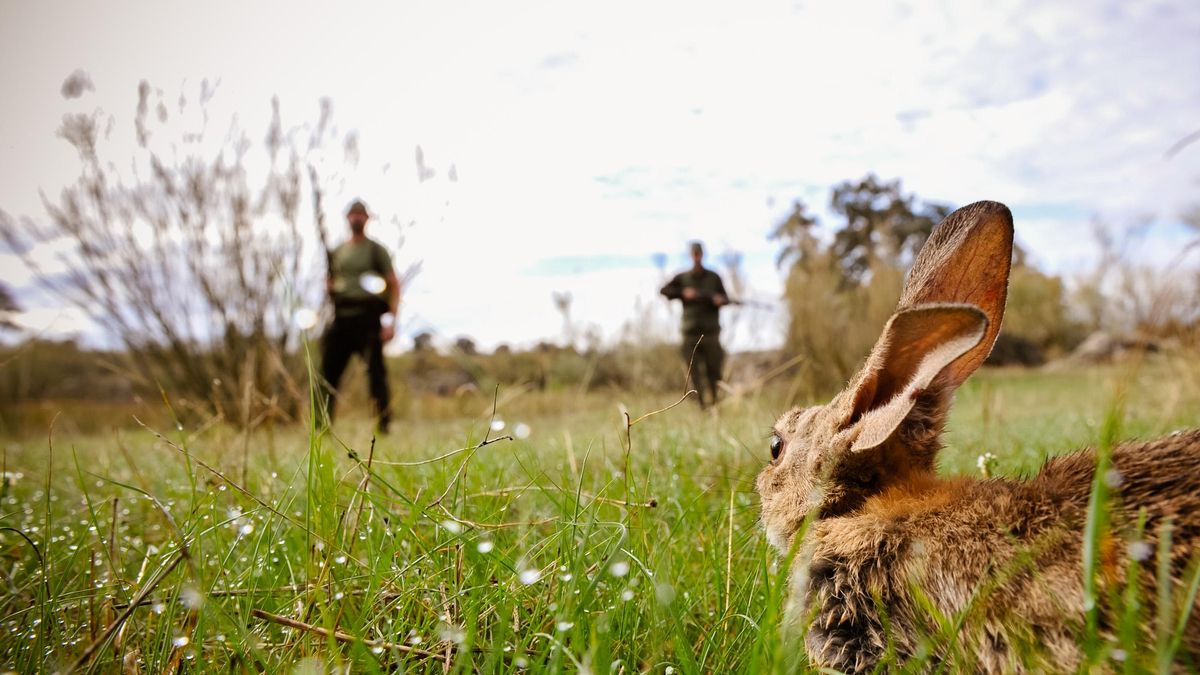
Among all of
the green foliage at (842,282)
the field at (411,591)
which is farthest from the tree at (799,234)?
the field at (411,591)

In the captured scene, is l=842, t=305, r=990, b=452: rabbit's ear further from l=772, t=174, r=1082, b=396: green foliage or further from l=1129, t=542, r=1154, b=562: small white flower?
l=772, t=174, r=1082, b=396: green foliage

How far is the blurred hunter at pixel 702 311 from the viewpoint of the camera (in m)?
10.8

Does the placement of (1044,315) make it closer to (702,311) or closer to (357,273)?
(702,311)

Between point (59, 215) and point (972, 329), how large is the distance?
1255 cm

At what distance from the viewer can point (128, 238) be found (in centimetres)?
1127

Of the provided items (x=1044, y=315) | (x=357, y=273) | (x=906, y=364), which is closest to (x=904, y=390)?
(x=906, y=364)

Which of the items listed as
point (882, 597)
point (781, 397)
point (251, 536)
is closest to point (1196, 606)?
point (882, 597)

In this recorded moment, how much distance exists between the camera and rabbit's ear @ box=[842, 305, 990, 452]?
63.6 inches

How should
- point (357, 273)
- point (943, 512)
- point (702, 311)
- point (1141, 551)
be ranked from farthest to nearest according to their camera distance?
point (702, 311) < point (357, 273) < point (943, 512) < point (1141, 551)

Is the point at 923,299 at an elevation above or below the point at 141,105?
below

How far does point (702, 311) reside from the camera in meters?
11.0

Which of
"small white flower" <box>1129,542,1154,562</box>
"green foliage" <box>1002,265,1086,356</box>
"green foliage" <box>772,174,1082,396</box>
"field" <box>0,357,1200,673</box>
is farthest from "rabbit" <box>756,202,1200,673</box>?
"green foliage" <box>1002,265,1086,356</box>

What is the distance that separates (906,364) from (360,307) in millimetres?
8477

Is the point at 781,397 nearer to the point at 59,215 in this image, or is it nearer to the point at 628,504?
the point at 628,504
